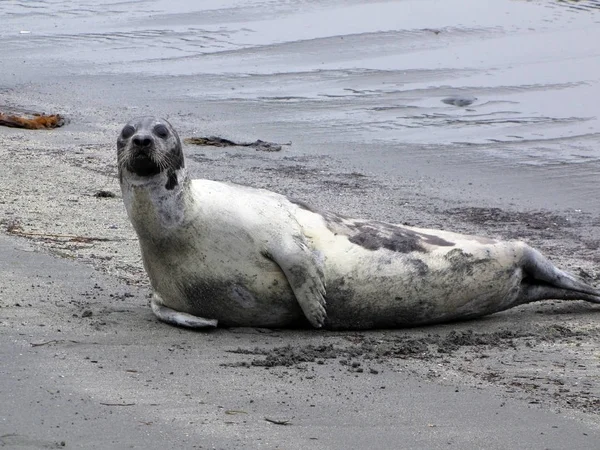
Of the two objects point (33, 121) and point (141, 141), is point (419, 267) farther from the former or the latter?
point (33, 121)

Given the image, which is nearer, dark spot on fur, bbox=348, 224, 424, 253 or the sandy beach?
the sandy beach

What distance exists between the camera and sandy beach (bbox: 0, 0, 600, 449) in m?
4.52

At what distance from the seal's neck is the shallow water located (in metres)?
3.64

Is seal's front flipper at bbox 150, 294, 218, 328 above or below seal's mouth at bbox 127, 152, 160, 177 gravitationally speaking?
below

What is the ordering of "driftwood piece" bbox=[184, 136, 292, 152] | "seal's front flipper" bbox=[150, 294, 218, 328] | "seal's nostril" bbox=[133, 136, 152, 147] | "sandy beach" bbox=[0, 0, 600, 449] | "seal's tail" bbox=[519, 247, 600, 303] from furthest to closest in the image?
1. "driftwood piece" bbox=[184, 136, 292, 152]
2. "seal's tail" bbox=[519, 247, 600, 303]
3. "seal's front flipper" bbox=[150, 294, 218, 328]
4. "seal's nostril" bbox=[133, 136, 152, 147]
5. "sandy beach" bbox=[0, 0, 600, 449]

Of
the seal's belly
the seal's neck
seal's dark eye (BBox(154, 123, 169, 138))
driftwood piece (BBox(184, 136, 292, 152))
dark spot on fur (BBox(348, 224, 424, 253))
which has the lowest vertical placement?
driftwood piece (BBox(184, 136, 292, 152))

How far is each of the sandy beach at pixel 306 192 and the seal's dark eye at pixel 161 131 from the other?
0.78 m

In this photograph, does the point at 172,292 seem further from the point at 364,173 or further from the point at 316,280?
the point at 364,173

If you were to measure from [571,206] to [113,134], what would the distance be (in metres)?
3.57

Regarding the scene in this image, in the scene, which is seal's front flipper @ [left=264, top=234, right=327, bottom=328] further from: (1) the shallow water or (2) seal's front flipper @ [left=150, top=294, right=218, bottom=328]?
(1) the shallow water

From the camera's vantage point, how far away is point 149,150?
5754 mm

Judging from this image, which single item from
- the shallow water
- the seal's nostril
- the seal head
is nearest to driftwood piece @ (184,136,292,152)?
the shallow water

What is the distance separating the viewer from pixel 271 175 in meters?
9.33

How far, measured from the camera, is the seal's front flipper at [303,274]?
5.91 metres
